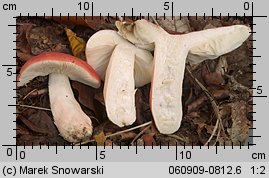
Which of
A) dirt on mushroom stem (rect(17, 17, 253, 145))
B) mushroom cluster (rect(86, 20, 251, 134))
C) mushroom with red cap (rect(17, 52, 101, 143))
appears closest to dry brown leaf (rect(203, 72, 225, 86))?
dirt on mushroom stem (rect(17, 17, 253, 145))

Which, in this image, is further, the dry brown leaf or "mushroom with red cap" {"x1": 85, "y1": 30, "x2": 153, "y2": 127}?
the dry brown leaf

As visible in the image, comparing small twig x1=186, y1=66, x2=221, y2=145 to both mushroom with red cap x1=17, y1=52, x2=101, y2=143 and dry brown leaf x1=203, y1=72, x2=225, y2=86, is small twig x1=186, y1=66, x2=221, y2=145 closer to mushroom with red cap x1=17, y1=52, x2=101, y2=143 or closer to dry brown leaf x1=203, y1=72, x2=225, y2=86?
dry brown leaf x1=203, y1=72, x2=225, y2=86

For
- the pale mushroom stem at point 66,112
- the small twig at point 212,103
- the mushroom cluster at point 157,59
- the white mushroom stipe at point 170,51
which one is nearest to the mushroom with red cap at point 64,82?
the pale mushroom stem at point 66,112

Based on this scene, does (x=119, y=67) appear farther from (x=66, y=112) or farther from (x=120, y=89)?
(x=66, y=112)

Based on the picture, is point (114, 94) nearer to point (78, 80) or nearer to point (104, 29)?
point (78, 80)

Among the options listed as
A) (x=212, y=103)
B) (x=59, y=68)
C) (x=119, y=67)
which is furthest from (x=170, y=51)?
(x=59, y=68)

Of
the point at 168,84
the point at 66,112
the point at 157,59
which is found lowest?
the point at 66,112

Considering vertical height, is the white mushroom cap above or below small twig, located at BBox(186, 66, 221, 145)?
above
